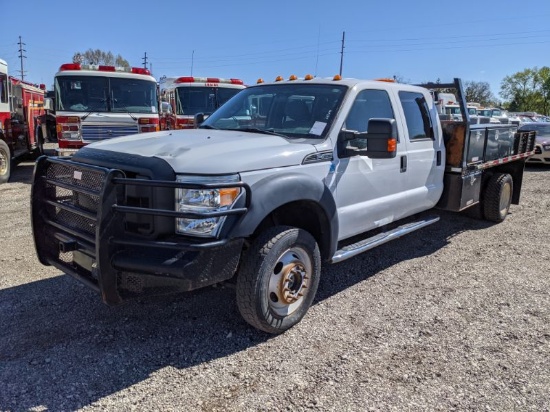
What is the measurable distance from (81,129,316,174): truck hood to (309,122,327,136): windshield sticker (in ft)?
0.63

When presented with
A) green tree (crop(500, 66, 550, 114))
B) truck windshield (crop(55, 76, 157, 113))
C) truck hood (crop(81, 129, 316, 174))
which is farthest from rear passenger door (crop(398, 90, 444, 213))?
green tree (crop(500, 66, 550, 114))

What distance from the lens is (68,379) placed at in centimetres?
296

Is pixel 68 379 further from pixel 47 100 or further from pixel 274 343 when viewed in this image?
pixel 47 100

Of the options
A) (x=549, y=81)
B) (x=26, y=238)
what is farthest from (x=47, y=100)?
(x=549, y=81)

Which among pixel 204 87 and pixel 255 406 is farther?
pixel 204 87

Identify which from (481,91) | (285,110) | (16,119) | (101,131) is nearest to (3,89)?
(16,119)

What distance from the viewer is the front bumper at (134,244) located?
2.87m

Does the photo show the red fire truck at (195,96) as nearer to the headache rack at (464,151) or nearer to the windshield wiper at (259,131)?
the headache rack at (464,151)

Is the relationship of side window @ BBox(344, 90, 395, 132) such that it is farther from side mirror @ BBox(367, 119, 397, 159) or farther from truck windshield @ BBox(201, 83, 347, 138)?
side mirror @ BBox(367, 119, 397, 159)

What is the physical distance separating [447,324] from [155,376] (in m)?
2.37

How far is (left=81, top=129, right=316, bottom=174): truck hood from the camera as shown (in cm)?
305

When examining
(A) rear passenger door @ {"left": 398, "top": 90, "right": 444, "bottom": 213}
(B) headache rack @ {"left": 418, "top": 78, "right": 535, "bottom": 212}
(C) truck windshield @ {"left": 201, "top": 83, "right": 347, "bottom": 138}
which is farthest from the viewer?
(B) headache rack @ {"left": 418, "top": 78, "right": 535, "bottom": 212}

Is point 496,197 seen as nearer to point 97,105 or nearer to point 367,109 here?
point 367,109

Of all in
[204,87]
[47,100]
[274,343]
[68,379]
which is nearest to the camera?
[68,379]
